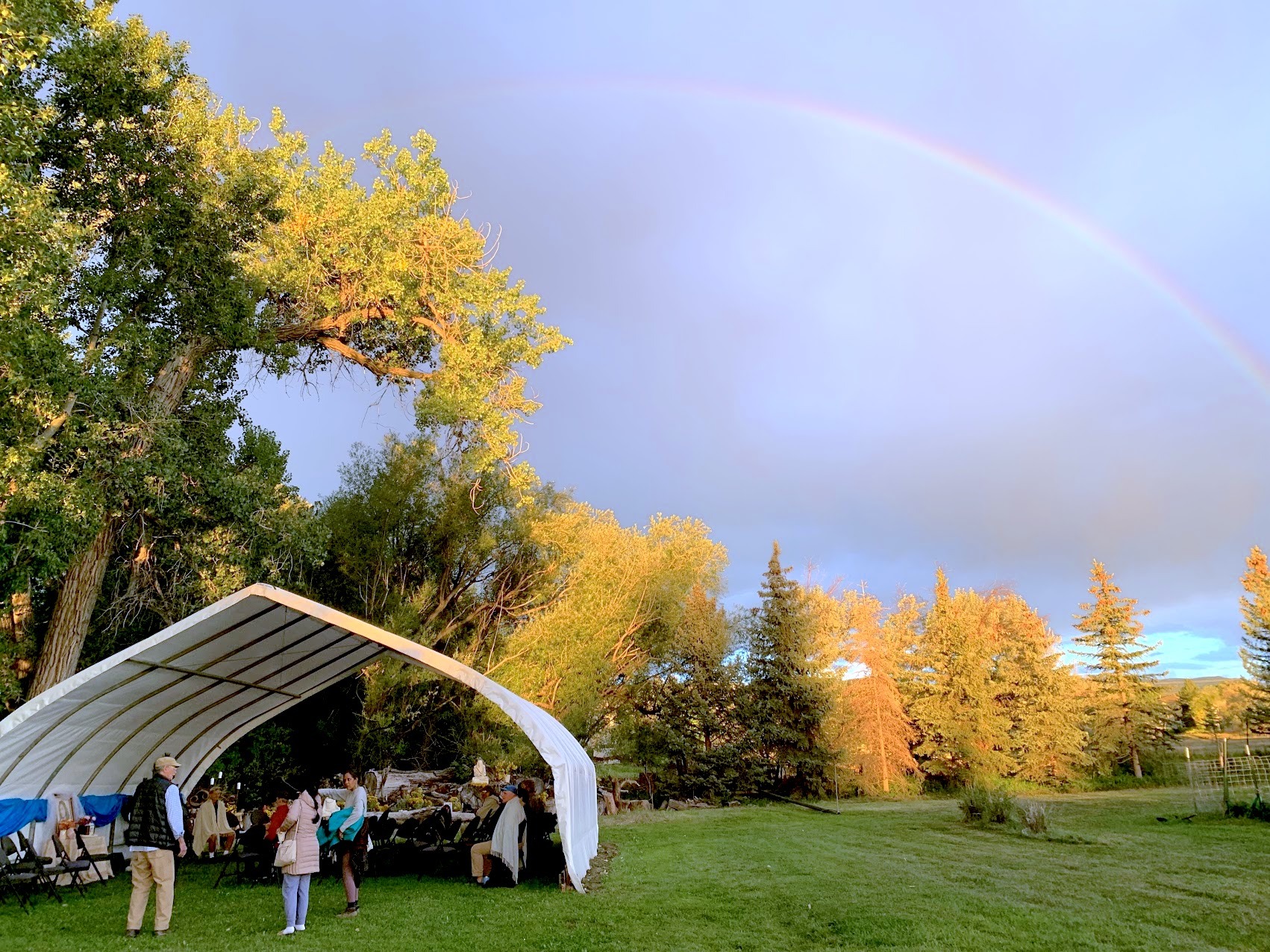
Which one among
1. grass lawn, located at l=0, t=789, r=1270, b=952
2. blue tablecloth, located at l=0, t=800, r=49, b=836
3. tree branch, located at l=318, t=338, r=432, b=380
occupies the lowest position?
grass lawn, located at l=0, t=789, r=1270, b=952

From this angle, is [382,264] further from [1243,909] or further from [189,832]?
[1243,909]

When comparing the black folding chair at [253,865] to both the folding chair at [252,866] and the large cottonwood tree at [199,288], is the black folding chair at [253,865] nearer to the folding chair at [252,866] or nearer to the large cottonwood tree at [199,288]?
the folding chair at [252,866]

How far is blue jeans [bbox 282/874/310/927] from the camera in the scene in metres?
7.27

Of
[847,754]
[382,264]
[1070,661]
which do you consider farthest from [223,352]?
[1070,661]

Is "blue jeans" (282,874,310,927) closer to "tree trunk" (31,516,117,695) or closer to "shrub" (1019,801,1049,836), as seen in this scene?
"tree trunk" (31,516,117,695)

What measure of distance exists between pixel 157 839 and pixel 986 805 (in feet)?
48.7

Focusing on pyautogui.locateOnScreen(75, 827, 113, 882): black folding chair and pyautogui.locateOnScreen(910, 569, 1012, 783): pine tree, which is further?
pyautogui.locateOnScreen(910, 569, 1012, 783): pine tree

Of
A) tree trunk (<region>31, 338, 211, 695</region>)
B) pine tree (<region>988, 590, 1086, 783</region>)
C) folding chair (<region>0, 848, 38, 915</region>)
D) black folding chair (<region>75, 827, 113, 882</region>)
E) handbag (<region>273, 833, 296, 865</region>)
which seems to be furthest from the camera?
pine tree (<region>988, 590, 1086, 783</region>)

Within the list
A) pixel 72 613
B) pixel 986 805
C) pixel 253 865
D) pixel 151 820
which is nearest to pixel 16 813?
pixel 151 820

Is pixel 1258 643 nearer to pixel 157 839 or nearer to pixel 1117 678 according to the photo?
pixel 1117 678

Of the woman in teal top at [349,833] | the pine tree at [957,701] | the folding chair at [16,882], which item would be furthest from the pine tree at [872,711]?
the folding chair at [16,882]

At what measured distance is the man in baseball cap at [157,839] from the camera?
22.6 feet

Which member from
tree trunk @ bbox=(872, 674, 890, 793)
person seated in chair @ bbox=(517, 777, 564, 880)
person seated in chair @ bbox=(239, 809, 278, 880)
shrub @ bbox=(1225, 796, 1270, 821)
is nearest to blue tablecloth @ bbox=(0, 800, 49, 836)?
person seated in chair @ bbox=(239, 809, 278, 880)

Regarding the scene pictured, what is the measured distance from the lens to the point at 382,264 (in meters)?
16.4
